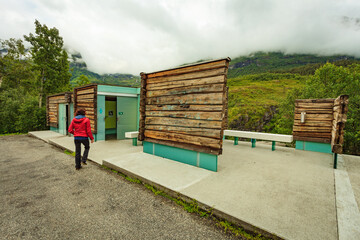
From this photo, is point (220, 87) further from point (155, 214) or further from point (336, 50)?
point (336, 50)

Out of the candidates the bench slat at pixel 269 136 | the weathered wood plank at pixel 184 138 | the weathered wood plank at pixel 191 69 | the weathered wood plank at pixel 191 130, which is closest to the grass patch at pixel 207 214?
the weathered wood plank at pixel 184 138

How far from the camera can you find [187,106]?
16.0ft

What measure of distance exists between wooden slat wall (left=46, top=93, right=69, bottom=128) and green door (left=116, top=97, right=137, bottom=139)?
4884 millimetres

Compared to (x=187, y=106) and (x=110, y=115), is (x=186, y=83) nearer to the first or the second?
(x=187, y=106)

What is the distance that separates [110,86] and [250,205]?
820 centimetres

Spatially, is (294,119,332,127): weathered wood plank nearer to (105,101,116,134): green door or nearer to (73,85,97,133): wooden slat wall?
(73,85,97,133): wooden slat wall

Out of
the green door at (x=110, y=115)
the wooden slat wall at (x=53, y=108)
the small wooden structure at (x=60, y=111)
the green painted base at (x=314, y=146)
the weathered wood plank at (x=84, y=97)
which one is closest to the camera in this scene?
the green painted base at (x=314, y=146)

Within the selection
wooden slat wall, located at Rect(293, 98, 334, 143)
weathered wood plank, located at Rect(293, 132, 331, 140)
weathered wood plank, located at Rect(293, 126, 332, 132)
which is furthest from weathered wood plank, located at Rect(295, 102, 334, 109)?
weathered wood plank, located at Rect(293, 132, 331, 140)

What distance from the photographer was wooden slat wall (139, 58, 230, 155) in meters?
4.26

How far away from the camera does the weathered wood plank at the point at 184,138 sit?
14.1 feet

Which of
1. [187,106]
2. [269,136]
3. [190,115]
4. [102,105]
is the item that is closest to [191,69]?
[187,106]

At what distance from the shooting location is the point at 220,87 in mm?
4223

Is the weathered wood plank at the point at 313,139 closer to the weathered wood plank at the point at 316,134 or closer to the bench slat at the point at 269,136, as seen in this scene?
the weathered wood plank at the point at 316,134

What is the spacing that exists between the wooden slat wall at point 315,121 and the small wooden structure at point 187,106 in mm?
4607
